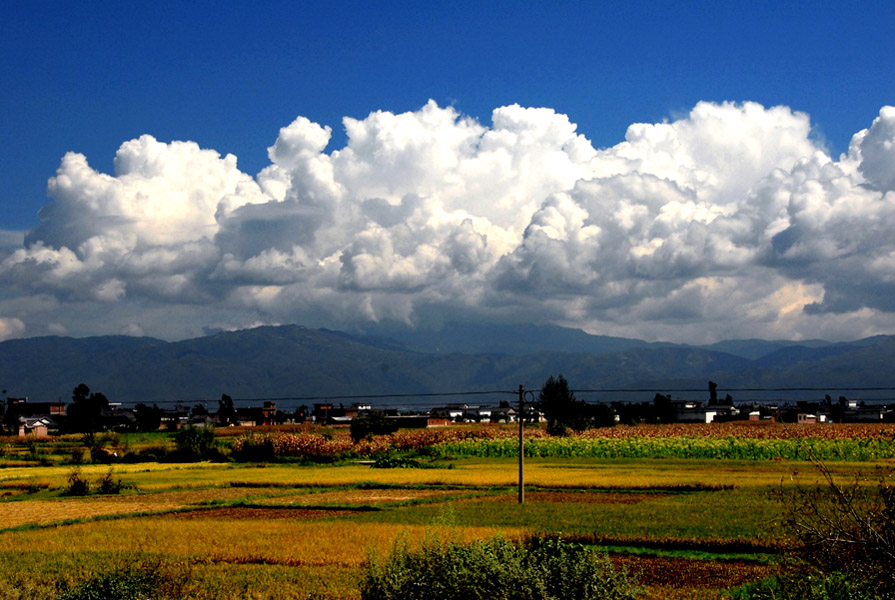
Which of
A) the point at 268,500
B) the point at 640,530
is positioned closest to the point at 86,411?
the point at 268,500

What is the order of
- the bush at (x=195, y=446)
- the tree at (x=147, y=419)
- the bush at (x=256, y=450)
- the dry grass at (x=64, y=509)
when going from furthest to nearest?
the tree at (x=147, y=419) < the bush at (x=195, y=446) < the bush at (x=256, y=450) < the dry grass at (x=64, y=509)

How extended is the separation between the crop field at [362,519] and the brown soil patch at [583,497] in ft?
0.38

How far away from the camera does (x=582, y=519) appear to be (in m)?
32.4

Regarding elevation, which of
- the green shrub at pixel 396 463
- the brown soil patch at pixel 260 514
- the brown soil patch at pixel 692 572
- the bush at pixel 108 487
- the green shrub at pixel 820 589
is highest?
the green shrub at pixel 820 589

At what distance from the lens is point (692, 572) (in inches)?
884

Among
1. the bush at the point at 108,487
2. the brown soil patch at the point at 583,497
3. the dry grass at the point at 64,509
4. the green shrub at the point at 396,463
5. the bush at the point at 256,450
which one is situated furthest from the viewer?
the bush at the point at 256,450

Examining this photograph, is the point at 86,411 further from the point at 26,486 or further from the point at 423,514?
the point at 423,514

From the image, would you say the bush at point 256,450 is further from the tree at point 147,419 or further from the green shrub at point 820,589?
the green shrub at point 820,589

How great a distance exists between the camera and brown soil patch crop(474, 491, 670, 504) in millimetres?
42188

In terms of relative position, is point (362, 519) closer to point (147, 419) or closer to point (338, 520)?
point (338, 520)

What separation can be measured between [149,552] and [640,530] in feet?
53.1

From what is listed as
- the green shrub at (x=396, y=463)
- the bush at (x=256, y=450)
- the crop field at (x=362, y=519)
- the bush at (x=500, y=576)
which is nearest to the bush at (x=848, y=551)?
the crop field at (x=362, y=519)

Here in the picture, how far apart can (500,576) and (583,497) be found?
109 feet

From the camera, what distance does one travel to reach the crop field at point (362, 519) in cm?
2158
